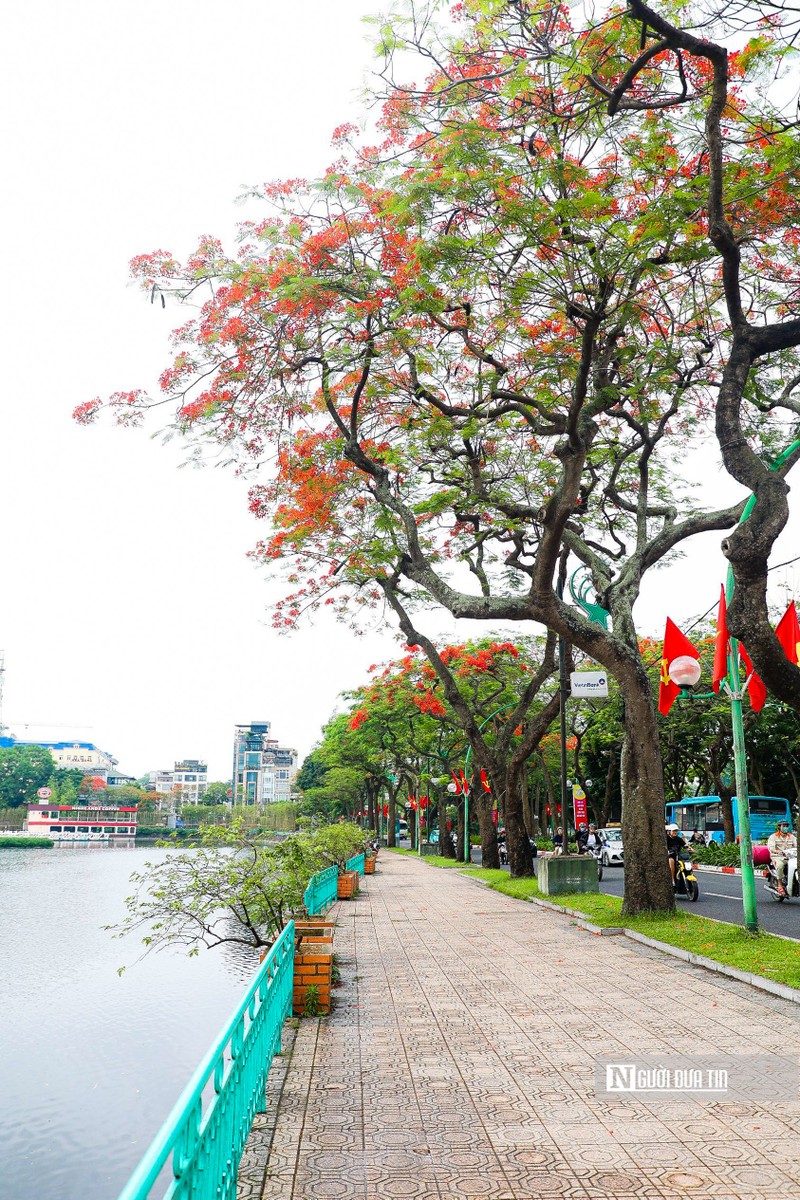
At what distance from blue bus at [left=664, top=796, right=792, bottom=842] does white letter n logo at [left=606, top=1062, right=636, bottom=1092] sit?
2956cm

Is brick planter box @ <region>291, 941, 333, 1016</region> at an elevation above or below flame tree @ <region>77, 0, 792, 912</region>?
below

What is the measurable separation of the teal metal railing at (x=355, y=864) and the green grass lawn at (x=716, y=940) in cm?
793

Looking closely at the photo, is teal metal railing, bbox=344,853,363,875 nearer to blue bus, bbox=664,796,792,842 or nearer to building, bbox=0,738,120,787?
blue bus, bbox=664,796,792,842

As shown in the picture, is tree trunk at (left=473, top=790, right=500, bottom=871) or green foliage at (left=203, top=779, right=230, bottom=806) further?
green foliage at (left=203, top=779, right=230, bottom=806)

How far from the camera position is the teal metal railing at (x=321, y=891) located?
12.7 meters

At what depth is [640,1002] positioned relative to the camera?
25.8ft

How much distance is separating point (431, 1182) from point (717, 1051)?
2.91 metres

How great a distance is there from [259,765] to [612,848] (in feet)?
500

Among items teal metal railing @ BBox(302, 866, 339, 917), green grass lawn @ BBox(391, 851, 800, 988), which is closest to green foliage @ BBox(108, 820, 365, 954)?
teal metal railing @ BBox(302, 866, 339, 917)

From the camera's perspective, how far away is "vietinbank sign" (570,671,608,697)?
15867mm

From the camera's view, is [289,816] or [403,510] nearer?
[403,510]

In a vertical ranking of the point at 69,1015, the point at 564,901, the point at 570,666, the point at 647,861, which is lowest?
the point at 69,1015

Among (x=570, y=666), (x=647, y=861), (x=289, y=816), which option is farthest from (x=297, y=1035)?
(x=289, y=816)

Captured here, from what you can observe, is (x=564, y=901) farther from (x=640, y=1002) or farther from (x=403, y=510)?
(x=640, y=1002)
